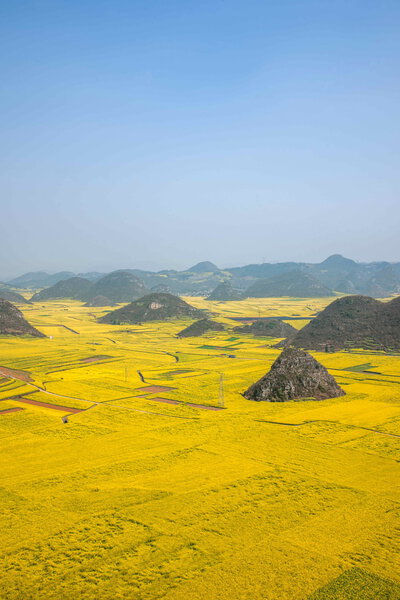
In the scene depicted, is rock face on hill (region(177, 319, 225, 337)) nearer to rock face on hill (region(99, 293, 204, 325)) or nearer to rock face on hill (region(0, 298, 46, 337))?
rock face on hill (region(99, 293, 204, 325))

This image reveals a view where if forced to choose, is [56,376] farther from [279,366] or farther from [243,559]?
[243,559]

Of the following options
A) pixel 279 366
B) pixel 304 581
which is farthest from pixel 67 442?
pixel 279 366

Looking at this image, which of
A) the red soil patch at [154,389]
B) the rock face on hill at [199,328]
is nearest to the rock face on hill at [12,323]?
the rock face on hill at [199,328]

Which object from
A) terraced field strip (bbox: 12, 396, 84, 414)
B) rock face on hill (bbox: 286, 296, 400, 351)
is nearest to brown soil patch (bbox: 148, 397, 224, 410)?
terraced field strip (bbox: 12, 396, 84, 414)

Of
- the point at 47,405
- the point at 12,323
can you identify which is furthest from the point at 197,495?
Answer: the point at 12,323

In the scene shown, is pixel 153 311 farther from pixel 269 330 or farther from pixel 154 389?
pixel 154 389

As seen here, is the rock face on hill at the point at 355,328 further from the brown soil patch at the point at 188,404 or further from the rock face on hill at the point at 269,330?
the brown soil patch at the point at 188,404
